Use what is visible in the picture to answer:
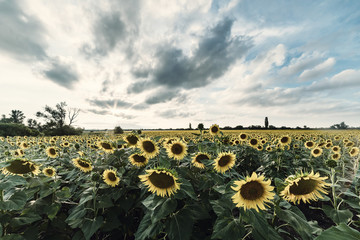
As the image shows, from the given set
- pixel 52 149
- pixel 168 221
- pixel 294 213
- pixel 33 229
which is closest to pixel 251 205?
pixel 294 213

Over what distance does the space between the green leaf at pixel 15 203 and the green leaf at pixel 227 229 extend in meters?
2.10

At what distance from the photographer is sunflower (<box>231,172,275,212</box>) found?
63.1 inches

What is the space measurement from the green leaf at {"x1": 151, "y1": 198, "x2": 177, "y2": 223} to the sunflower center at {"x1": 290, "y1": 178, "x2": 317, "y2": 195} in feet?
4.05

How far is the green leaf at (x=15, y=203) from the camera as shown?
71.0 inches

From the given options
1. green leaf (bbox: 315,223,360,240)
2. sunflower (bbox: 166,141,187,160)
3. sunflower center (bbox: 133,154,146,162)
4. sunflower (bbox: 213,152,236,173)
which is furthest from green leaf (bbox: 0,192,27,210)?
green leaf (bbox: 315,223,360,240)

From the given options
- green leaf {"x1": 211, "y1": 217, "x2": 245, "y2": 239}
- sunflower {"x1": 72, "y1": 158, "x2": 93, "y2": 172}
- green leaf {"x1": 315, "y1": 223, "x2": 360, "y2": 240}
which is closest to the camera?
green leaf {"x1": 315, "y1": 223, "x2": 360, "y2": 240}

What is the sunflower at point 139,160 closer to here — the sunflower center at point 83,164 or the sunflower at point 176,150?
the sunflower at point 176,150

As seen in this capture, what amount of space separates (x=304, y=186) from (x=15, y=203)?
124 inches

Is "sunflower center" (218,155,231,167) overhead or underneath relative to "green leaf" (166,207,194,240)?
overhead

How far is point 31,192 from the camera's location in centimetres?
234

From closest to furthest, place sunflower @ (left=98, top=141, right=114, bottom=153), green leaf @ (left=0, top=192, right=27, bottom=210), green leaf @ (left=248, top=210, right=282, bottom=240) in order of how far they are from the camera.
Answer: green leaf @ (left=248, top=210, right=282, bottom=240) < green leaf @ (left=0, top=192, right=27, bottom=210) < sunflower @ (left=98, top=141, right=114, bottom=153)

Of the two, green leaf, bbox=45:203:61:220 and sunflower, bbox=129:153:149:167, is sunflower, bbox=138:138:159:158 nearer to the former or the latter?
sunflower, bbox=129:153:149:167

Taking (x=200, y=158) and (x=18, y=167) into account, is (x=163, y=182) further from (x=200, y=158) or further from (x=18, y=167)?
(x=18, y=167)

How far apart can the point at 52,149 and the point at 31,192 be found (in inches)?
117
